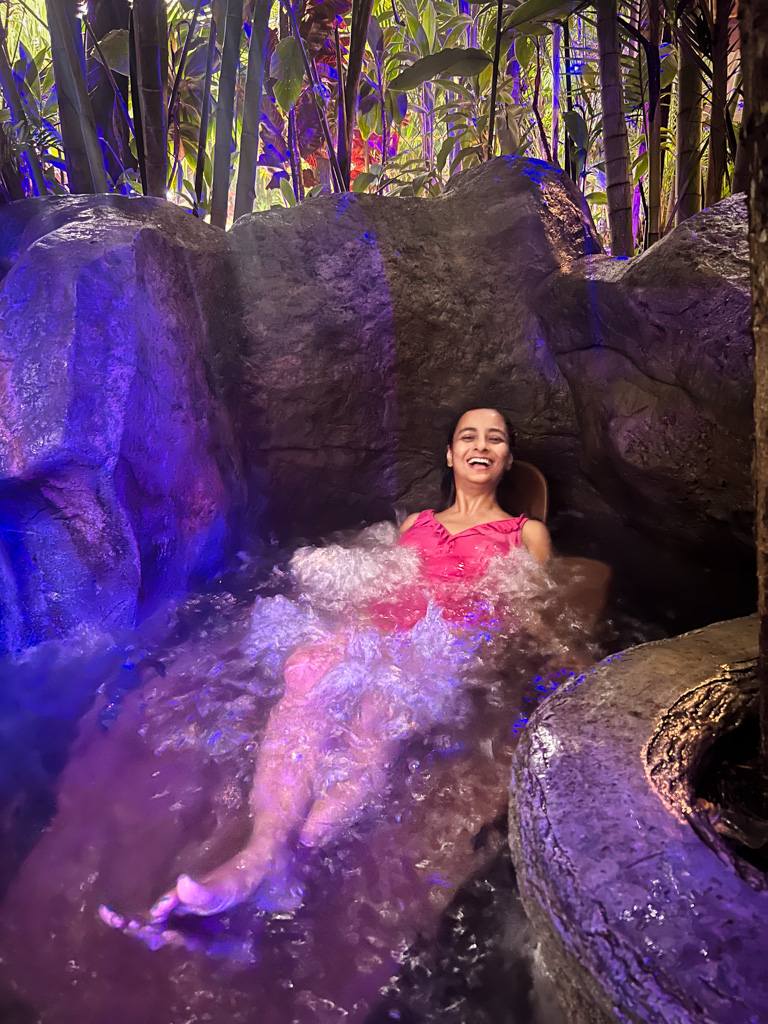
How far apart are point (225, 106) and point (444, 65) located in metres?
1.19

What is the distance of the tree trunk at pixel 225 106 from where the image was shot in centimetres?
315

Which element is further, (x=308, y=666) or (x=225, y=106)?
(x=225, y=106)

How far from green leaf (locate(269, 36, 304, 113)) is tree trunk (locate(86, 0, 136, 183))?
36.9 inches

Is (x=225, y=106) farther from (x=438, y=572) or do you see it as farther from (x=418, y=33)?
(x=438, y=572)

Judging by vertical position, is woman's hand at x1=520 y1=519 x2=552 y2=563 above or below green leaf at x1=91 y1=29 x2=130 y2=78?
below

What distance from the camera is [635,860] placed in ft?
3.01

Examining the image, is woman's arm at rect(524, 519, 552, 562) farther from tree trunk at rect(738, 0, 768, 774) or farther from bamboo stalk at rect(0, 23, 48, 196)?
bamboo stalk at rect(0, 23, 48, 196)

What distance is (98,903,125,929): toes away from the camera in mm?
1268

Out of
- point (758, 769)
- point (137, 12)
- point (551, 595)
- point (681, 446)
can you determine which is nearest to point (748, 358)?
point (681, 446)

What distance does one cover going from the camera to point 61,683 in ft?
6.59

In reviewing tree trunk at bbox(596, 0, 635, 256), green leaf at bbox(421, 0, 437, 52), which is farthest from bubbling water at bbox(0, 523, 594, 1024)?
green leaf at bbox(421, 0, 437, 52)

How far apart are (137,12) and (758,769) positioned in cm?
370

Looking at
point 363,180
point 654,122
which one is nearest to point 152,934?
A: point 654,122

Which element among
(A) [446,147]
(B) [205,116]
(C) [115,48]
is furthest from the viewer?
(A) [446,147]
